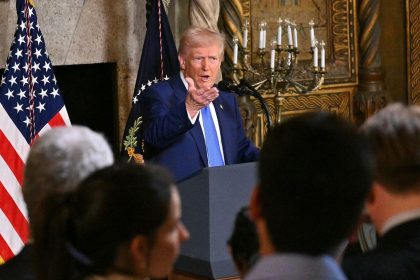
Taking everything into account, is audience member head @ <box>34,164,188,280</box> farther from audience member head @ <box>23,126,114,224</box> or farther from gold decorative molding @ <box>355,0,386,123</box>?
gold decorative molding @ <box>355,0,386,123</box>

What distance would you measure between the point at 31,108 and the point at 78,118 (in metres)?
0.88

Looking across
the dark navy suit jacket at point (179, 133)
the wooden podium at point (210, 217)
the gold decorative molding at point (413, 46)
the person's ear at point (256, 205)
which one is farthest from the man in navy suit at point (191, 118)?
the gold decorative molding at point (413, 46)

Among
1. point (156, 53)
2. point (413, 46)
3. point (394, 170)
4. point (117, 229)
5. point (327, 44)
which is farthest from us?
point (413, 46)

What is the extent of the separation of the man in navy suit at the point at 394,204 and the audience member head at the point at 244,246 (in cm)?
23

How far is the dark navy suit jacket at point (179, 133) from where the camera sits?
14.3 ft

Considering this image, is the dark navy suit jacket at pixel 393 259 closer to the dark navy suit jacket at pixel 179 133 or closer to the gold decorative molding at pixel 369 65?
the dark navy suit jacket at pixel 179 133

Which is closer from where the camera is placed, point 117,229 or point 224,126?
point 117,229

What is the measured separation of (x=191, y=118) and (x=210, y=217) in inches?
51.9

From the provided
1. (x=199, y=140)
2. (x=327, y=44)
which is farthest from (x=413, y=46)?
(x=199, y=140)

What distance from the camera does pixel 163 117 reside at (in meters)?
4.38

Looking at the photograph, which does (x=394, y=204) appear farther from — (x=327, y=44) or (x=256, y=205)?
(x=327, y=44)

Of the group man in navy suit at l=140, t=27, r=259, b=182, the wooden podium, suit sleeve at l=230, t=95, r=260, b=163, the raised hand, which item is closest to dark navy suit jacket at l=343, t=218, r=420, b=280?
the wooden podium

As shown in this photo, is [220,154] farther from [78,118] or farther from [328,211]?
[328,211]

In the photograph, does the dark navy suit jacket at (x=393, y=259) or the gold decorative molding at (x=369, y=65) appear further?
the gold decorative molding at (x=369, y=65)
